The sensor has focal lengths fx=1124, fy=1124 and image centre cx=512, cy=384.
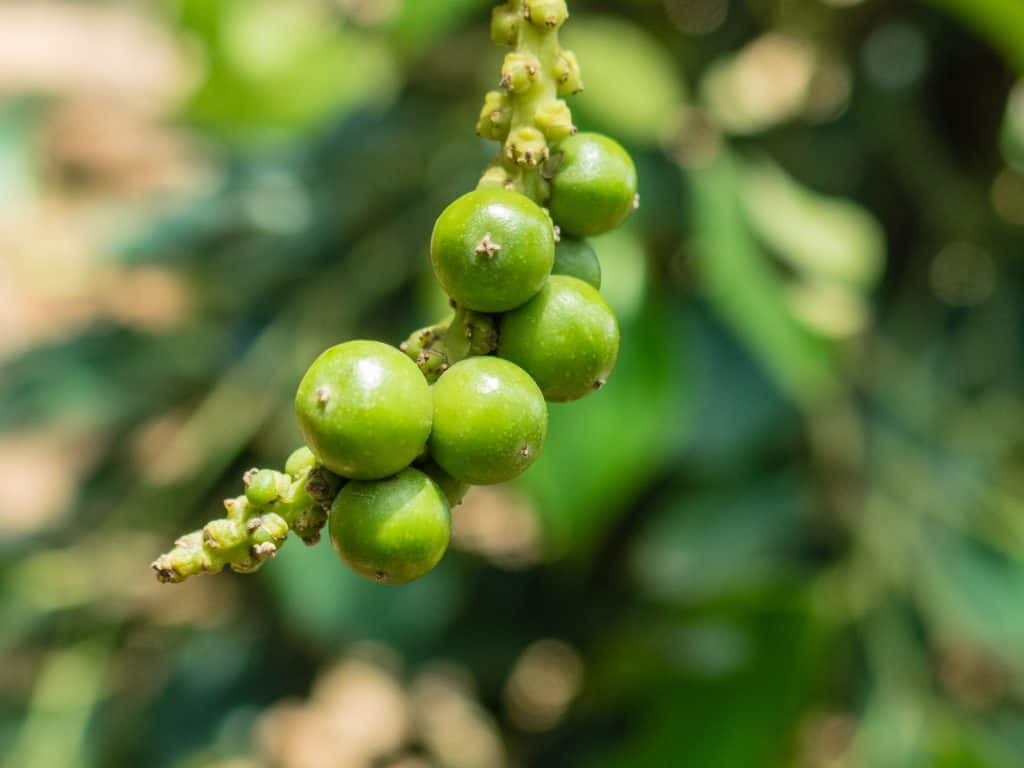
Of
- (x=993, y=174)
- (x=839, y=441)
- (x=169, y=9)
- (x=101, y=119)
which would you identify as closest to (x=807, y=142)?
(x=993, y=174)

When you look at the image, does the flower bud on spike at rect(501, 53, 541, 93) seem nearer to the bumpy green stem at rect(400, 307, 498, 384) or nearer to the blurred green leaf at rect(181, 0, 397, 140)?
the bumpy green stem at rect(400, 307, 498, 384)

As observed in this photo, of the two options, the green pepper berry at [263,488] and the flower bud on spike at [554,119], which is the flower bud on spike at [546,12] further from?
the green pepper berry at [263,488]

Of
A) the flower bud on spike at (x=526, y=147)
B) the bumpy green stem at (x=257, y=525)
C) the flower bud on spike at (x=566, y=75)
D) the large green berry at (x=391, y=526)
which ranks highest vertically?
the flower bud on spike at (x=566, y=75)

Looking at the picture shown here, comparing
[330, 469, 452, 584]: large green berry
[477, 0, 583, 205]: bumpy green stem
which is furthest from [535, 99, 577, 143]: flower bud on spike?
[330, 469, 452, 584]: large green berry

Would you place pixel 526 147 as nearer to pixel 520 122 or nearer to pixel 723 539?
pixel 520 122

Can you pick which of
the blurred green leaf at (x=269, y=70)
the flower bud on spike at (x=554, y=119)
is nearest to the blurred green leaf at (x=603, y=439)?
the blurred green leaf at (x=269, y=70)

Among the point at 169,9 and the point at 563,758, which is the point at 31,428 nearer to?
the point at 169,9
